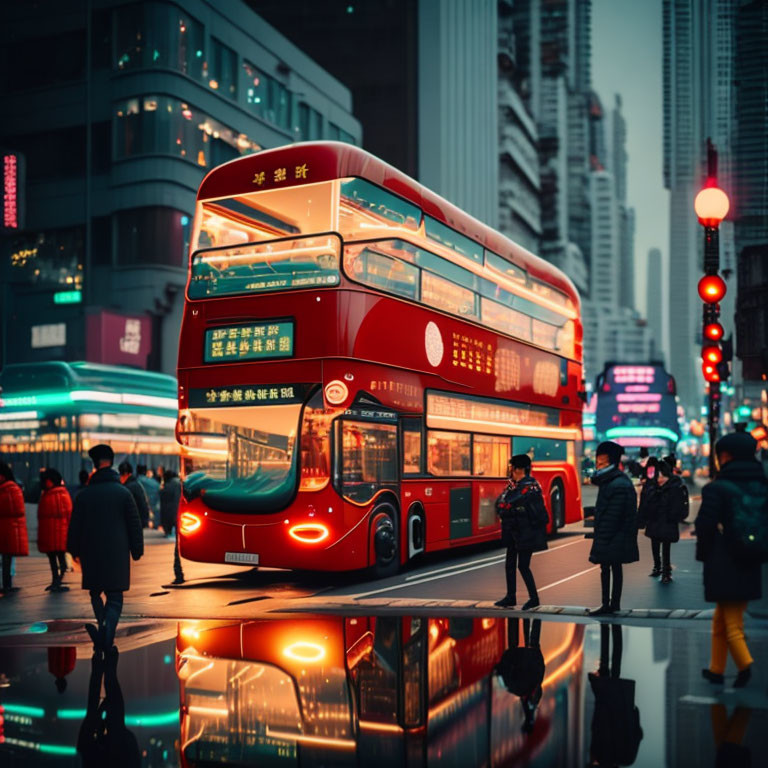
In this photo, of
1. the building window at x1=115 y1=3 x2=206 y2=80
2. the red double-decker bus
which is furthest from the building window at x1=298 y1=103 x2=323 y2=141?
the red double-decker bus

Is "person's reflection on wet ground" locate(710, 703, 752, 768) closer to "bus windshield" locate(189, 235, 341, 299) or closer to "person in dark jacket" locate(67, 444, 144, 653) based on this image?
"person in dark jacket" locate(67, 444, 144, 653)

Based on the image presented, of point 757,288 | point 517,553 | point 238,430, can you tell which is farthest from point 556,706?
point 757,288

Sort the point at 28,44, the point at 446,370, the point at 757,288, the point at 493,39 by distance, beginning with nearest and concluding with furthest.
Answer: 1. the point at 757,288
2. the point at 446,370
3. the point at 28,44
4. the point at 493,39

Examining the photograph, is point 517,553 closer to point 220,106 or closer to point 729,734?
point 729,734

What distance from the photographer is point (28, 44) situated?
4822cm

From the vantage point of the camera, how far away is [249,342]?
14.6 m

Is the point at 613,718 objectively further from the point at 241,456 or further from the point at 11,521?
the point at 11,521

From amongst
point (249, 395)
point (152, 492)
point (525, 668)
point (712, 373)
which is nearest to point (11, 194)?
point (152, 492)

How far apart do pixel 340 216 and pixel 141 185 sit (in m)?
32.6

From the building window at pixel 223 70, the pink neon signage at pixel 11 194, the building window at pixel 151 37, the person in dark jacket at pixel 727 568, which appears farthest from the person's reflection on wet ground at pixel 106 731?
the building window at pixel 223 70

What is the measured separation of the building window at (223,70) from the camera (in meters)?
48.5

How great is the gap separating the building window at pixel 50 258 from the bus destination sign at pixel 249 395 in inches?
1317

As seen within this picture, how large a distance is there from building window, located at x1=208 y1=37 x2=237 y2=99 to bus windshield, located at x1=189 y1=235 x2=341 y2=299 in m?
35.4

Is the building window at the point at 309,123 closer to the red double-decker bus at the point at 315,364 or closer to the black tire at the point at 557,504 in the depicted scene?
the black tire at the point at 557,504
